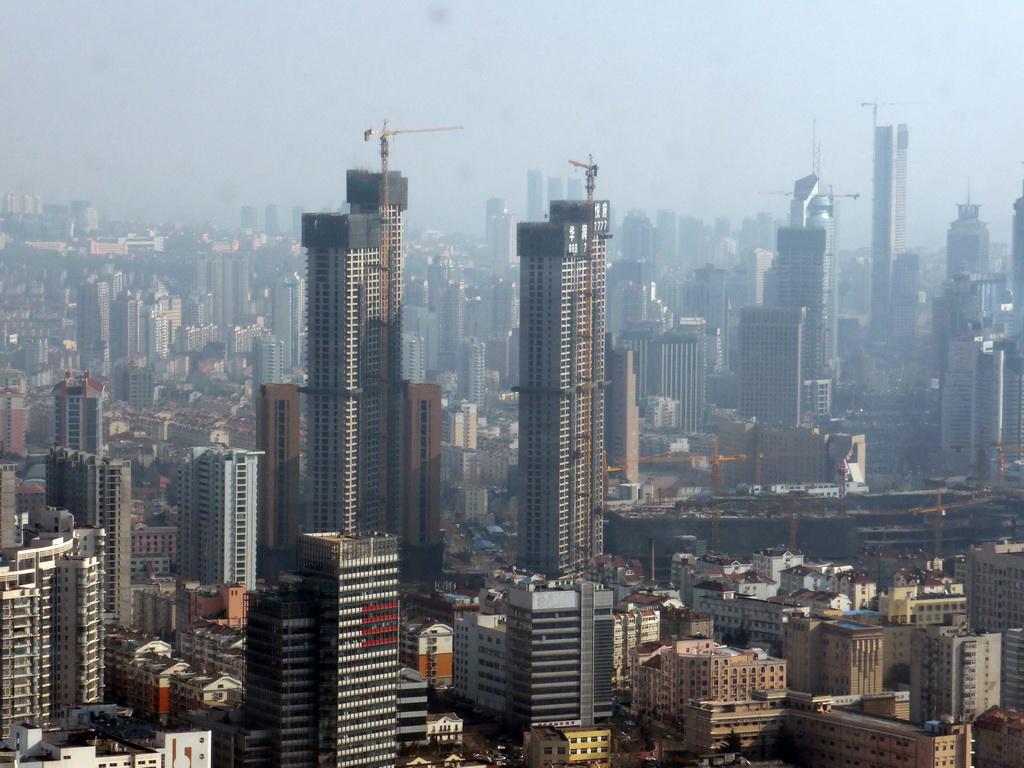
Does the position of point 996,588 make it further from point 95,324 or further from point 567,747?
point 95,324

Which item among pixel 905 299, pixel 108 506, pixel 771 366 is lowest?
pixel 108 506

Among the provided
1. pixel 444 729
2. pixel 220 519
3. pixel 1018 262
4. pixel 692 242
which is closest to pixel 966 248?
pixel 1018 262

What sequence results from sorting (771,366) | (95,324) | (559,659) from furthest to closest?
(771,366) < (95,324) < (559,659)

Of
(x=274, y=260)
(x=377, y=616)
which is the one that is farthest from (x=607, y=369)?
(x=377, y=616)

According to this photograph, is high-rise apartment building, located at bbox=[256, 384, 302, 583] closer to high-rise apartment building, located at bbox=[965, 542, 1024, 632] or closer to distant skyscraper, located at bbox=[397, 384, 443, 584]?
distant skyscraper, located at bbox=[397, 384, 443, 584]

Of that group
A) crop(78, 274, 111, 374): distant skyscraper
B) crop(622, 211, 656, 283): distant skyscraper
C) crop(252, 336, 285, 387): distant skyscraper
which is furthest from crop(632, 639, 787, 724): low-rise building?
crop(622, 211, 656, 283): distant skyscraper

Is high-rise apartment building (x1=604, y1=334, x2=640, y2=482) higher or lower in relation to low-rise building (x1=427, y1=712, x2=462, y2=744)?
higher

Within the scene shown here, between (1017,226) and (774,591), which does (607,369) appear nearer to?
(774,591)
